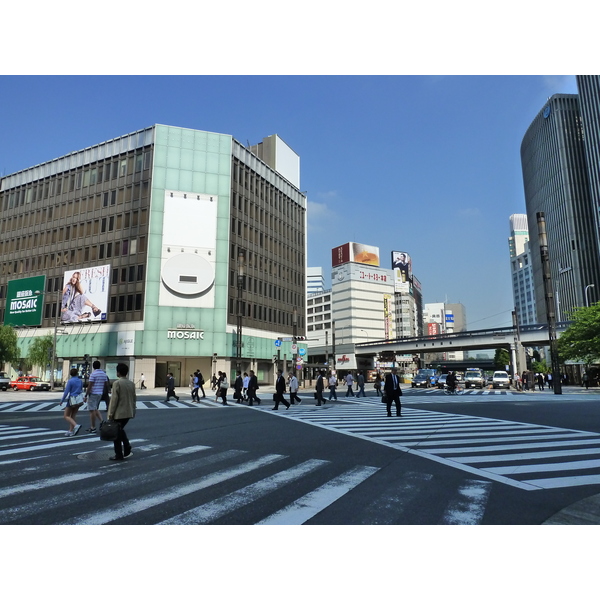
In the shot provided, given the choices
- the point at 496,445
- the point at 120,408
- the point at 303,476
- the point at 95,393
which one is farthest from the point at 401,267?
the point at 303,476

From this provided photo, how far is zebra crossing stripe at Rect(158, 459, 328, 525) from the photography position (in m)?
4.79

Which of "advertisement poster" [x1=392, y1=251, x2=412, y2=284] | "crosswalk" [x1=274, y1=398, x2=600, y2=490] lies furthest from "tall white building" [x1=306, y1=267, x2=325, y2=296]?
"crosswalk" [x1=274, y1=398, x2=600, y2=490]

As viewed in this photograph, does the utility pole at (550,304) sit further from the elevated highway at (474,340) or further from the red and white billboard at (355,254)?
the red and white billboard at (355,254)

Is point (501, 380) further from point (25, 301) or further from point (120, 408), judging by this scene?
point (25, 301)

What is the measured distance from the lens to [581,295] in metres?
90.8

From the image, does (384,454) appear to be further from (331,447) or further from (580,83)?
(580,83)

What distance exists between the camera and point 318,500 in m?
5.47

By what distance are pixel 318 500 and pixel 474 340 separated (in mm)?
63800

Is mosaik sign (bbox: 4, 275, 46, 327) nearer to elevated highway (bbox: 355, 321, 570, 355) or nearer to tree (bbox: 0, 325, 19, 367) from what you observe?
tree (bbox: 0, 325, 19, 367)

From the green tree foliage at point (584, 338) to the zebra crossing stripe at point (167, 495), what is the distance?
38.1 m

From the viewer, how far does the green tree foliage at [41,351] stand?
4744cm

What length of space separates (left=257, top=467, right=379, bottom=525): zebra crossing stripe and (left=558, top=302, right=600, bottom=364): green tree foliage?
3776 cm

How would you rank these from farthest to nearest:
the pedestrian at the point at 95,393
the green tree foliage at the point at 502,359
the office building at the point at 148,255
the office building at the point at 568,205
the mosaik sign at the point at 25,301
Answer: the green tree foliage at the point at 502,359 → the office building at the point at 568,205 → the mosaik sign at the point at 25,301 → the office building at the point at 148,255 → the pedestrian at the point at 95,393

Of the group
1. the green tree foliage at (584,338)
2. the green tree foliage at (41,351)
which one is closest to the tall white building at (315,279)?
the green tree foliage at (41,351)
